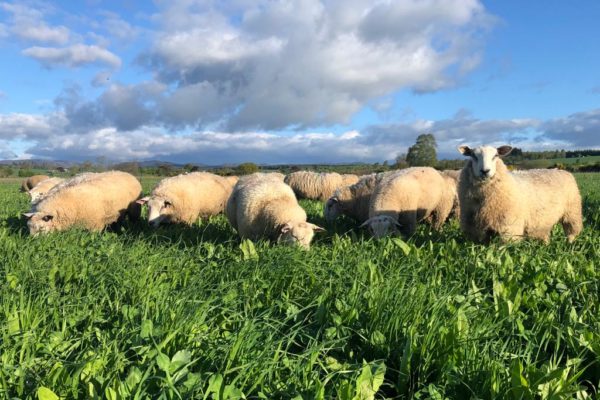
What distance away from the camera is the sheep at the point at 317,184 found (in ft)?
57.6

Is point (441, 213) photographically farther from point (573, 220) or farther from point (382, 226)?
point (382, 226)

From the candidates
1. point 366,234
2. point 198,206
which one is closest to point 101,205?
point 198,206

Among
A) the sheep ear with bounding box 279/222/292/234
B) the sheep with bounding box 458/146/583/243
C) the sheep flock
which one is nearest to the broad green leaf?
the sheep flock

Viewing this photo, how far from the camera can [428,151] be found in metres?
53.5

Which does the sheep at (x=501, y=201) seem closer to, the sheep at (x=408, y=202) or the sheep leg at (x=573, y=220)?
the sheep leg at (x=573, y=220)

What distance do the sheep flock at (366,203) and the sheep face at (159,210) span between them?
2 centimetres

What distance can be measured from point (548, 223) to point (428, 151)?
48727 millimetres

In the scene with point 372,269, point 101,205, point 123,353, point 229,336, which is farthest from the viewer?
point 101,205

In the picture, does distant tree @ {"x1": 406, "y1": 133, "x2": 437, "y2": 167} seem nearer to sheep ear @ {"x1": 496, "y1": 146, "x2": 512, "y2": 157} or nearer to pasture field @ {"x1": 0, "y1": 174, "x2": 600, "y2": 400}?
sheep ear @ {"x1": 496, "y1": 146, "x2": 512, "y2": 157}

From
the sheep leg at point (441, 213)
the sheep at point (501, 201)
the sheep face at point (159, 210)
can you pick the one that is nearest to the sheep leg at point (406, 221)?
the sheep leg at point (441, 213)

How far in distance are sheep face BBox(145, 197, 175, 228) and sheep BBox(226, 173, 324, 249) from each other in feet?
7.65

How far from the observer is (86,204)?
9062 millimetres

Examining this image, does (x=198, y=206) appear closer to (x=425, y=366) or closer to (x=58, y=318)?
(x=58, y=318)

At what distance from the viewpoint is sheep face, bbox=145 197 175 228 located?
31.0 feet
